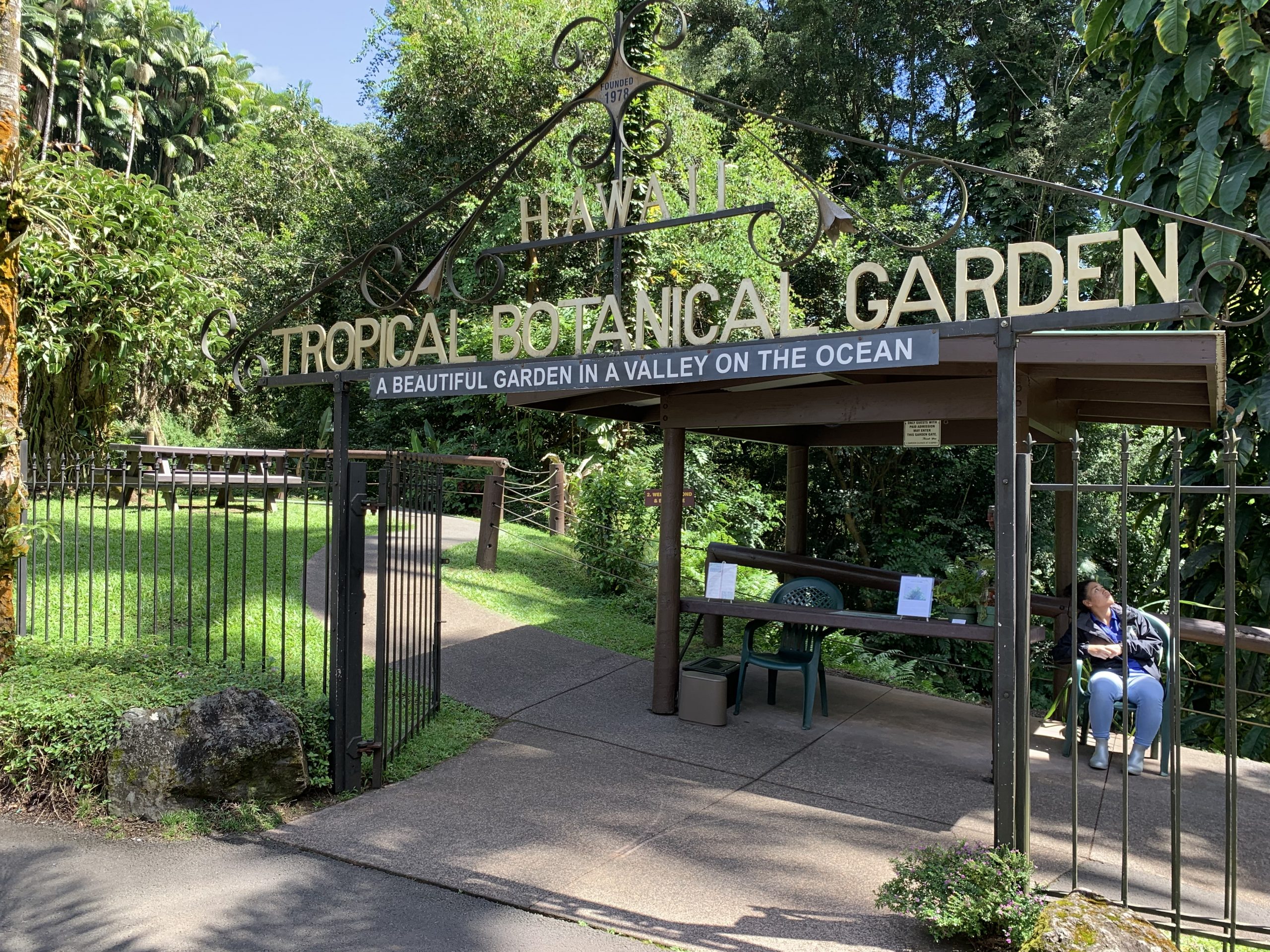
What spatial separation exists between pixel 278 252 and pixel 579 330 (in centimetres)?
1940

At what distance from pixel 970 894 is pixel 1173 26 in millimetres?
5791

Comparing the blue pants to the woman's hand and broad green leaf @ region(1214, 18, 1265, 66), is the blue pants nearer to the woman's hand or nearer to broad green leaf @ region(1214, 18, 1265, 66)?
the woman's hand

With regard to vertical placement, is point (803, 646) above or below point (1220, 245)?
below

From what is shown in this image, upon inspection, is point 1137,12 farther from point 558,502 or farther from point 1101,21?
point 558,502

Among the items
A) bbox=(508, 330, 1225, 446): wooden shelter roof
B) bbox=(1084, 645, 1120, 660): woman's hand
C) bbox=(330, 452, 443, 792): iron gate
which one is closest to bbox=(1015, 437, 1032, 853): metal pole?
bbox=(508, 330, 1225, 446): wooden shelter roof

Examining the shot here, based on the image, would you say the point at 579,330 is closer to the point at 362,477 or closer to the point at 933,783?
the point at 362,477

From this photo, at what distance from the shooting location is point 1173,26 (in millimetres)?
6371

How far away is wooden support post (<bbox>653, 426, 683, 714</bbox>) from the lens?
23.6 ft

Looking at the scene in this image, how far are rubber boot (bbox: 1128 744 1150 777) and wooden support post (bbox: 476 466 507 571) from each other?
6985 mm

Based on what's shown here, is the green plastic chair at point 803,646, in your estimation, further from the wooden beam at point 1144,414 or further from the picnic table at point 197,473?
the picnic table at point 197,473

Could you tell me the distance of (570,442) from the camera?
18.2m

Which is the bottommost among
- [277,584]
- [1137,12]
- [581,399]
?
[277,584]

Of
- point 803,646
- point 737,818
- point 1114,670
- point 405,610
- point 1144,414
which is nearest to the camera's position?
point 737,818

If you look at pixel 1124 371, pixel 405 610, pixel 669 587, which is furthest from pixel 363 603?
pixel 1124 371
